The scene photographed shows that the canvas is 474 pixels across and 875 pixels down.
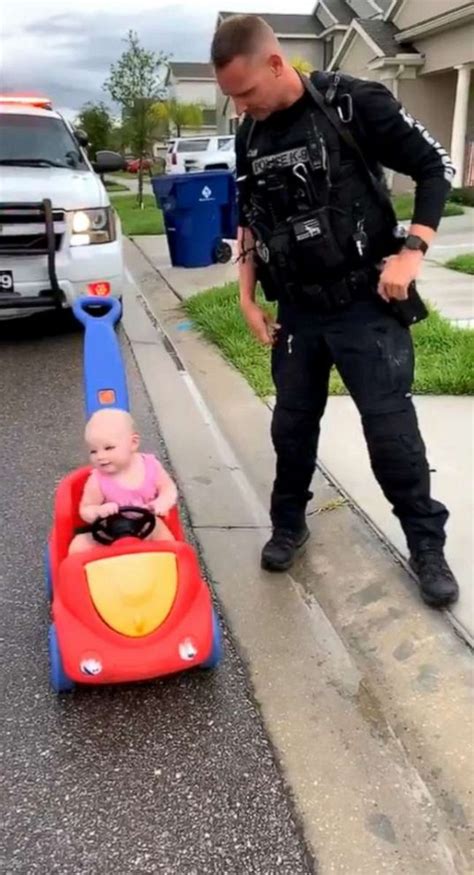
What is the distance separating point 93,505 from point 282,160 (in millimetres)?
1212

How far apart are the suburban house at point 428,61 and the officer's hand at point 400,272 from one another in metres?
14.6

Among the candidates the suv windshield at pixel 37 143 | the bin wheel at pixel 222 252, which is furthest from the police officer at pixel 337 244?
the bin wheel at pixel 222 252

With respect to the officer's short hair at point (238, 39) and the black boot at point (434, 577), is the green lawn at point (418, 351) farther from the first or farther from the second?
the officer's short hair at point (238, 39)

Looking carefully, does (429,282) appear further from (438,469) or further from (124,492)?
(124,492)

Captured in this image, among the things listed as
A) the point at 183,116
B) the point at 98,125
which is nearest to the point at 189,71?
the point at 183,116

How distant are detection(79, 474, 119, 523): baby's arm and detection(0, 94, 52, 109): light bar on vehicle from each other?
6.97 m

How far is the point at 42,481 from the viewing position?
4102 millimetres

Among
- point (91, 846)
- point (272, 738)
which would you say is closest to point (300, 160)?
point (272, 738)

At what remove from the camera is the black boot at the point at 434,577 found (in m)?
2.84

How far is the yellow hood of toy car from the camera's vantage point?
2.35 metres

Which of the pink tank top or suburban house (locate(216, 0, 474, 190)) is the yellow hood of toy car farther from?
suburban house (locate(216, 0, 474, 190))

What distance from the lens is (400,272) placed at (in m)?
2.58

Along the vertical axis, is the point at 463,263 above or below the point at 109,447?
below

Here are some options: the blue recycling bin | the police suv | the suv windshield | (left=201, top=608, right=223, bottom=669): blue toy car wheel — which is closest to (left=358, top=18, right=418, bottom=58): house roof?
the blue recycling bin
